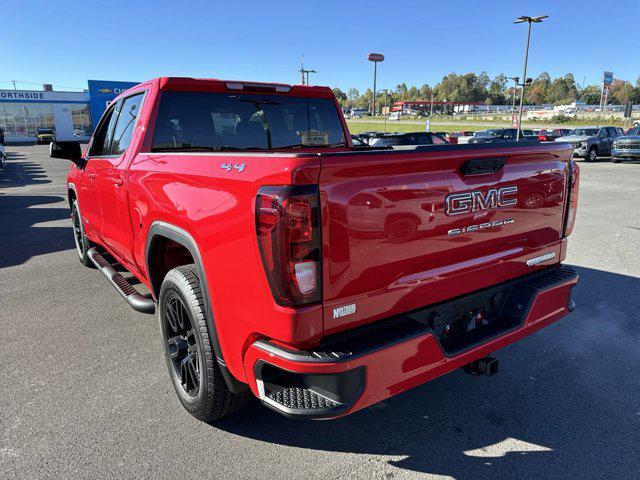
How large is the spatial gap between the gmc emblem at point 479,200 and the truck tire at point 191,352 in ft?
4.59

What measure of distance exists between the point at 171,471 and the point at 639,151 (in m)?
24.7

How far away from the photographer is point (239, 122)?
385 centimetres

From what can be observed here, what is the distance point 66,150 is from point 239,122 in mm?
2073

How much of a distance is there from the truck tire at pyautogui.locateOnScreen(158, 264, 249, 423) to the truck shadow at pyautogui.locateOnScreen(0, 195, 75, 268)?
177 inches

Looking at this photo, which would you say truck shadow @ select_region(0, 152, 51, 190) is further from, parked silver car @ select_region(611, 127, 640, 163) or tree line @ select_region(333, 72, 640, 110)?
tree line @ select_region(333, 72, 640, 110)

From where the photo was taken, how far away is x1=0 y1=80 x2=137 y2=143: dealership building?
Answer: 5059cm

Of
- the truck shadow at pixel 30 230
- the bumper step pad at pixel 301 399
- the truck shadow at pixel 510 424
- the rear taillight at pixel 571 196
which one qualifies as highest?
the rear taillight at pixel 571 196

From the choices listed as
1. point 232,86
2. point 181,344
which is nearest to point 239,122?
point 232,86

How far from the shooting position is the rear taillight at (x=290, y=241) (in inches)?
74.5

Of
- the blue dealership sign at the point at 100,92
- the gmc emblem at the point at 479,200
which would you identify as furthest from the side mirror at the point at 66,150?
the blue dealership sign at the point at 100,92

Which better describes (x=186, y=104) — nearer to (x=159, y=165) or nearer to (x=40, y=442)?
(x=159, y=165)

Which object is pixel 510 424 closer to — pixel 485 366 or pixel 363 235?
pixel 485 366

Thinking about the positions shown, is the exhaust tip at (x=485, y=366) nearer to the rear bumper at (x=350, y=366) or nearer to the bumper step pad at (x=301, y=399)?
the rear bumper at (x=350, y=366)

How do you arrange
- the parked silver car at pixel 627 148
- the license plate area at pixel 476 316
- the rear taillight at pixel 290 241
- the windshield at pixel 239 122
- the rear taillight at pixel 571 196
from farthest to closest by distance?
the parked silver car at pixel 627 148 → the windshield at pixel 239 122 → the rear taillight at pixel 571 196 → the license plate area at pixel 476 316 → the rear taillight at pixel 290 241
